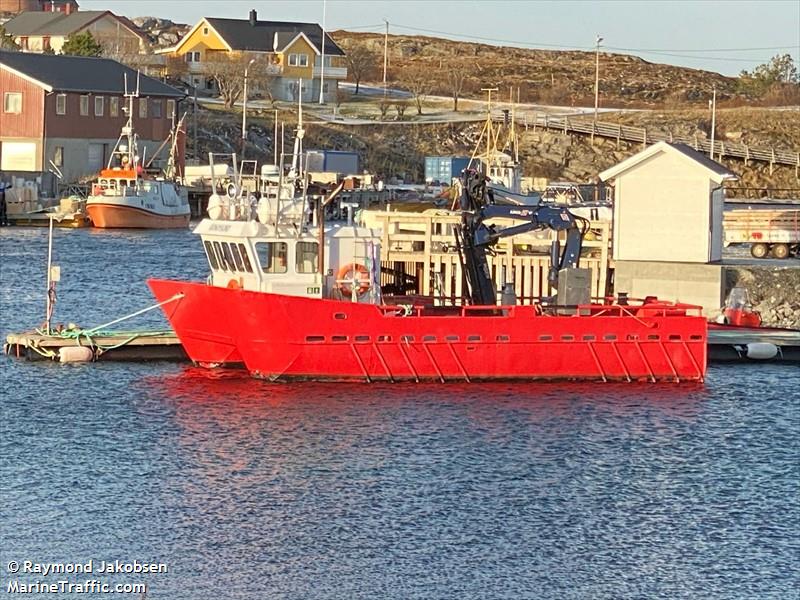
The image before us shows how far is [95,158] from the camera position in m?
93.7

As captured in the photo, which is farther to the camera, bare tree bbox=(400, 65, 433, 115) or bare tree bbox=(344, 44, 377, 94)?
bare tree bbox=(344, 44, 377, 94)

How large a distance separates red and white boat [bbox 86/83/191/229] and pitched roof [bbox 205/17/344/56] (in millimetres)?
45569

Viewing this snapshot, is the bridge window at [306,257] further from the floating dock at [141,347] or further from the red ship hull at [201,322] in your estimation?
the floating dock at [141,347]

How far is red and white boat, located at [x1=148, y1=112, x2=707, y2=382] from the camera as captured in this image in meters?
33.6

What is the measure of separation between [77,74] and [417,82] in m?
45.0

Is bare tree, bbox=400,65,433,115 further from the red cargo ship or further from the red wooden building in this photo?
the red cargo ship

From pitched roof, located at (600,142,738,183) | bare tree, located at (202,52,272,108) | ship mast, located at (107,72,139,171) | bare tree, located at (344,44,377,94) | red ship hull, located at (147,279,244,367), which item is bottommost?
red ship hull, located at (147,279,244,367)

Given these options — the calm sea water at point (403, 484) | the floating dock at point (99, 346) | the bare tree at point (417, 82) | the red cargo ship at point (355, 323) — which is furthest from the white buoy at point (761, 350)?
the bare tree at point (417, 82)

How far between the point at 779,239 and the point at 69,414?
89.8 ft

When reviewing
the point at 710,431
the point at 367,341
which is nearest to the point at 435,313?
the point at 367,341

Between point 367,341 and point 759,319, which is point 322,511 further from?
point 759,319

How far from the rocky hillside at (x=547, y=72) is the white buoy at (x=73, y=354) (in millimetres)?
100423

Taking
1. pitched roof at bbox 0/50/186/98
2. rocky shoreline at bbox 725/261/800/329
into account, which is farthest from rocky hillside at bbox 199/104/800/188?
rocky shoreline at bbox 725/261/800/329

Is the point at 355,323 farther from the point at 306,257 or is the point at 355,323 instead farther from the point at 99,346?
the point at 99,346
